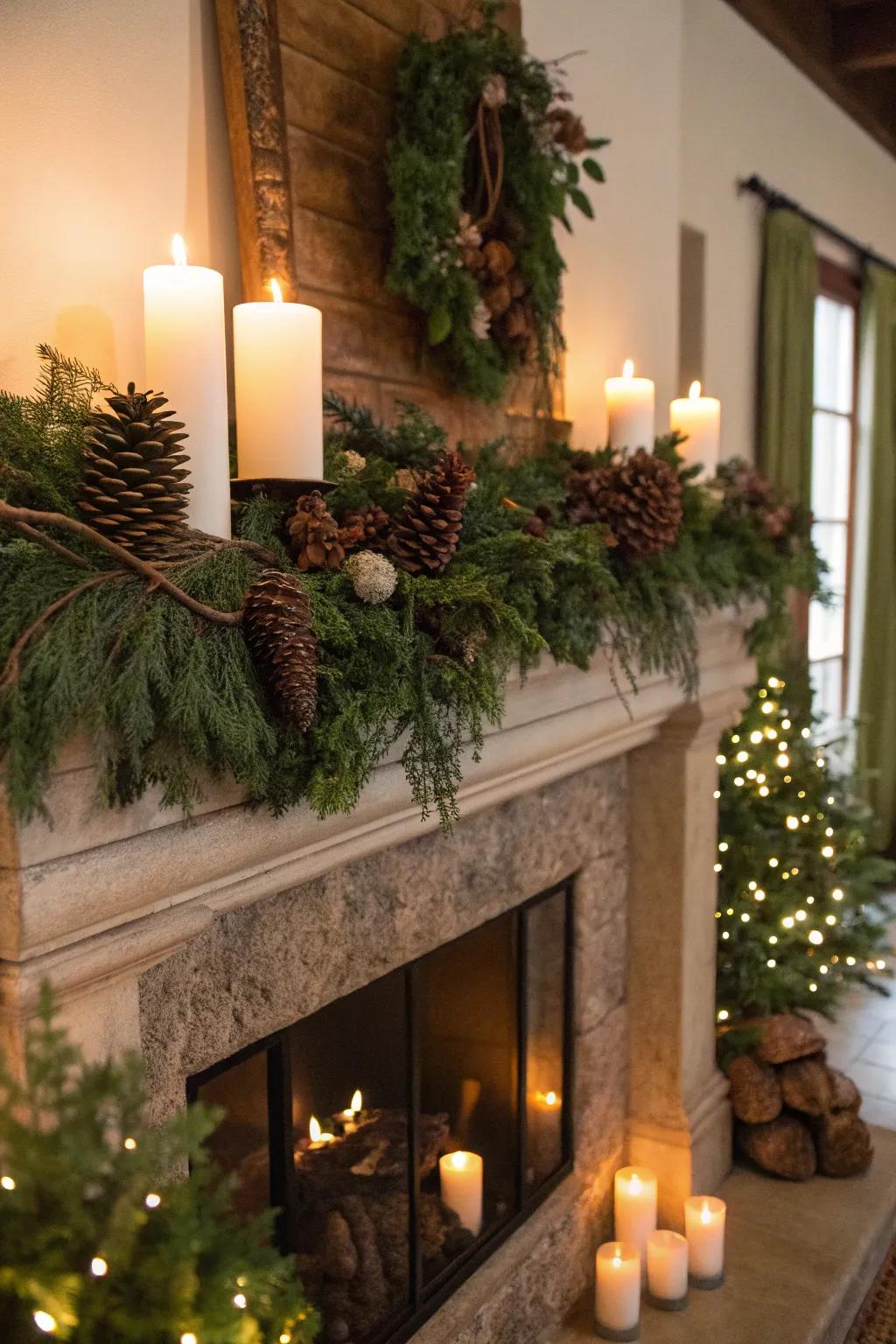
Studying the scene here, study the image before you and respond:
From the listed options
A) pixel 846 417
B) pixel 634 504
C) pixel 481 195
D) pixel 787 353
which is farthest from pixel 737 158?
pixel 634 504

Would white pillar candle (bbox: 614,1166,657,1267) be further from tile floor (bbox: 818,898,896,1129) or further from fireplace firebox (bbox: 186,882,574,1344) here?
tile floor (bbox: 818,898,896,1129)

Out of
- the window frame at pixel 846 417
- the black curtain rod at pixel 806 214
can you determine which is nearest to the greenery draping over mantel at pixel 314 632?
the black curtain rod at pixel 806 214

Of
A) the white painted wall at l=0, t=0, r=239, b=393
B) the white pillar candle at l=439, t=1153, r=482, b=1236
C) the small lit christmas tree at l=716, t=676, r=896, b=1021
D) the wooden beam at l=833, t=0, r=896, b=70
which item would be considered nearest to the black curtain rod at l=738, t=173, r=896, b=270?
the wooden beam at l=833, t=0, r=896, b=70

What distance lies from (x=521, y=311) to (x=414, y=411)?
0.36 meters

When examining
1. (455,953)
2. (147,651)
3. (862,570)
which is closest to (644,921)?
(455,953)

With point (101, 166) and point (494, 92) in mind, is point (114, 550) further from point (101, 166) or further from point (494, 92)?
point (494, 92)

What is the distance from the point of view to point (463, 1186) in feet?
5.81

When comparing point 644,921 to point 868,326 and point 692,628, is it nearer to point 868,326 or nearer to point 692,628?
point 692,628

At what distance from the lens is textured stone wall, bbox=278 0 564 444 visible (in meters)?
1.45

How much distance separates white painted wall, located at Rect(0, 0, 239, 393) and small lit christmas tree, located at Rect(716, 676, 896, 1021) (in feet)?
6.43

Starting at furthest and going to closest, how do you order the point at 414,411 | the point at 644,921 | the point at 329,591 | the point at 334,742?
1. the point at 644,921
2. the point at 414,411
3. the point at 329,591
4. the point at 334,742

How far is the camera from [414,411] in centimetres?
147

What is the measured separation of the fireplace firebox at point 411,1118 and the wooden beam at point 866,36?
9.89 ft

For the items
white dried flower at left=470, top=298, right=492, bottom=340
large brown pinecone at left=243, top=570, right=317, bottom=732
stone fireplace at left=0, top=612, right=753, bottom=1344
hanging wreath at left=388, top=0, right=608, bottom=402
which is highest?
hanging wreath at left=388, top=0, right=608, bottom=402
